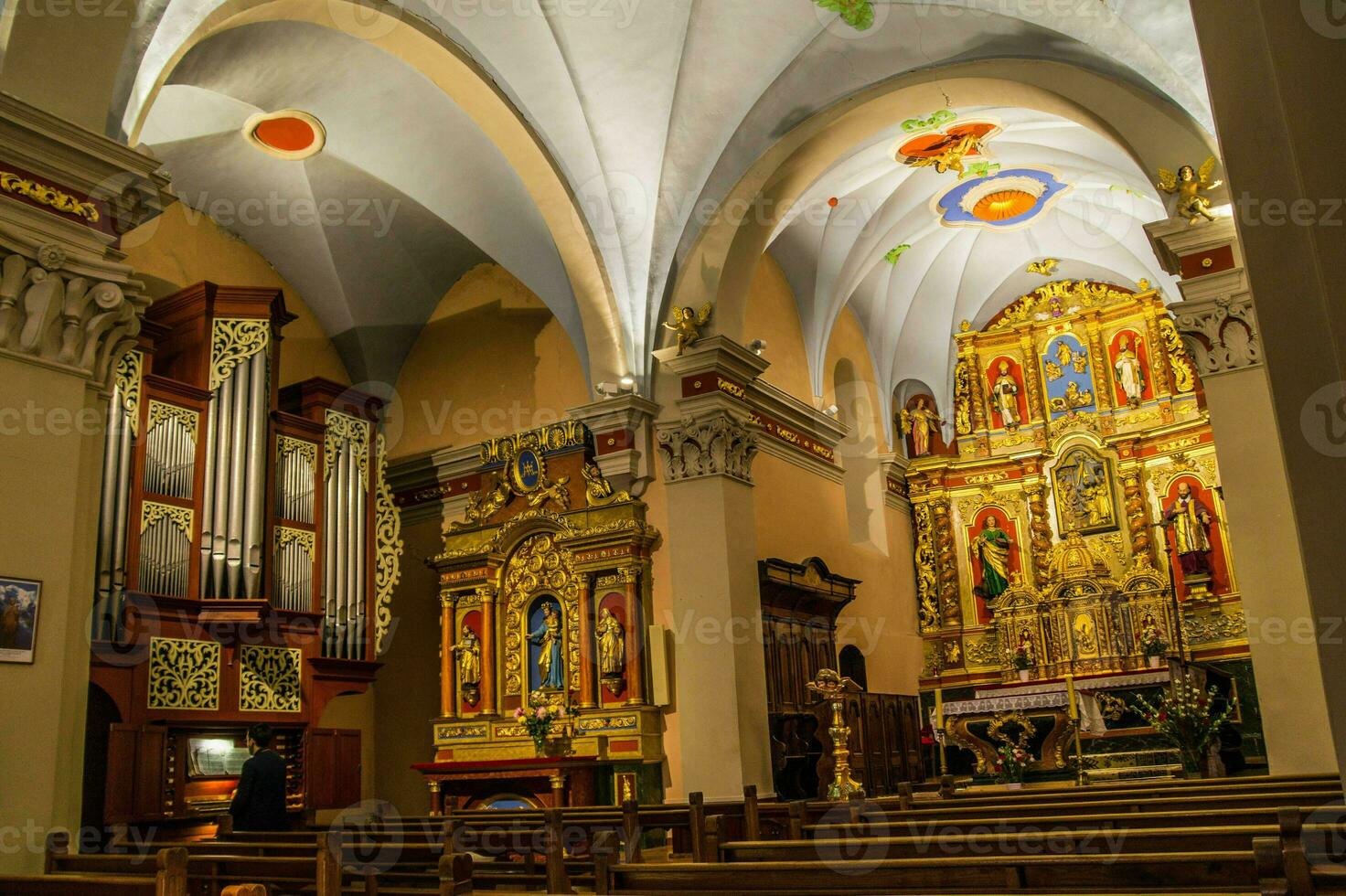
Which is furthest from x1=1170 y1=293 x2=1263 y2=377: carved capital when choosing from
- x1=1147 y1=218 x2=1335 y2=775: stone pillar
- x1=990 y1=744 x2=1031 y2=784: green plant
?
x1=990 y1=744 x2=1031 y2=784: green plant

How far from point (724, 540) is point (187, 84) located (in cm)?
615

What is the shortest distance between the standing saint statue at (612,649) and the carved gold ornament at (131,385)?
449 cm

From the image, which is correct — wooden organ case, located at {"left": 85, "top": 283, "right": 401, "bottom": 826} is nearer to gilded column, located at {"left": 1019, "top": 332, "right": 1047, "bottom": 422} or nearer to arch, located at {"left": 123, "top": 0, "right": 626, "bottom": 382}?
arch, located at {"left": 123, "top": 0, "right": 626, "bottom": 382}

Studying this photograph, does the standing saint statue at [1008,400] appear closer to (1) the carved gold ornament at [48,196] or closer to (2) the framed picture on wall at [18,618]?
(1) the carved gold ornament at [48,196]

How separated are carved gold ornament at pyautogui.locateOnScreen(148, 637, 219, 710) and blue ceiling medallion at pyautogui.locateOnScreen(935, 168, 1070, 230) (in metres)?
10.1

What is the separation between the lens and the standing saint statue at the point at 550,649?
11.3 metres

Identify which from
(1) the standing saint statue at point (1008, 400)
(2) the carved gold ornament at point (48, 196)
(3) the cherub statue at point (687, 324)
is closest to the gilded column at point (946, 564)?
(1) the standing saint statue at point (1008, 400)

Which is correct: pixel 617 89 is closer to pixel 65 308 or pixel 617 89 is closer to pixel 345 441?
pixel 345 441

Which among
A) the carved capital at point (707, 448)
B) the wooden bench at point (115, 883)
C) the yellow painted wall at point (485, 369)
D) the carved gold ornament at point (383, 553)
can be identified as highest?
the yellow painted wall at point (485, 369)

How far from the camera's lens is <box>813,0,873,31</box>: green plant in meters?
9.41

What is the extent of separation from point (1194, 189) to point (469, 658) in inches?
318

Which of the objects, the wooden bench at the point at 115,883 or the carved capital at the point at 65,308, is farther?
the carved capital at the point at 65,308

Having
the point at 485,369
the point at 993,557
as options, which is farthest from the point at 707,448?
the point at 993,557

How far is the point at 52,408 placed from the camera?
19.7 ft
